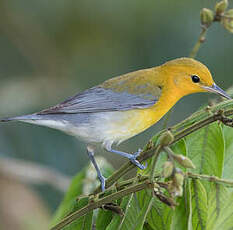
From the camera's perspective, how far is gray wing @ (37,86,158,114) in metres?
3.63

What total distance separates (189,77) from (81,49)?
4.06 metres

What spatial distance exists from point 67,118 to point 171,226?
172 cm

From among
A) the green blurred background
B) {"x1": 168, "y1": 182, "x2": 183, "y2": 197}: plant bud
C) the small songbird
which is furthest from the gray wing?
the green blurred background

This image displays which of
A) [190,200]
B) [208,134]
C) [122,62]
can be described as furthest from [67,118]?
[122,62]

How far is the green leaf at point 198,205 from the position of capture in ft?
6.75

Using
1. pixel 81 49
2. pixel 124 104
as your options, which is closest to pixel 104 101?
pixel 124 104

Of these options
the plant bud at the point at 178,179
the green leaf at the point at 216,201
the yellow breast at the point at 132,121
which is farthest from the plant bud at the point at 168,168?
the yellow breast at the point at 132,121

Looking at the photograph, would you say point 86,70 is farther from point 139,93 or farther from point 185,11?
point 139,93

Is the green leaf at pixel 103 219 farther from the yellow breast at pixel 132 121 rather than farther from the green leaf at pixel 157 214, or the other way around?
the yellow breast at pixel 132 121

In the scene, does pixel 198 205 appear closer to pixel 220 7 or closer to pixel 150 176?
pixel 150 176

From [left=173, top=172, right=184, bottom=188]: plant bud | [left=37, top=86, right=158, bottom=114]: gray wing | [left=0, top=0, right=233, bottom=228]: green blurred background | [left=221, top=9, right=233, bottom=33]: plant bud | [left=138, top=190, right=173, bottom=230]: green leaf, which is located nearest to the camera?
[left=173, top=172, right=184, bottom=188]: plant bud

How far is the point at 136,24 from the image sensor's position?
7008 millimetres

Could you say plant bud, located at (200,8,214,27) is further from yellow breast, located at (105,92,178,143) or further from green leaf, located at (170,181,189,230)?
green leaf, located at (170,181,189,230)

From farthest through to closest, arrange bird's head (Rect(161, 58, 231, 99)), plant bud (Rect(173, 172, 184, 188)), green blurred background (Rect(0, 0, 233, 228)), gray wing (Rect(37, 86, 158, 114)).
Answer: green blurred background (Rect(0, 0, 233, 228)), gray wing (Rect(37, 86, 158, 114)), bird's head (Rect(161, 58, 231, 99)), plant bud (Rect(173, 172, 184, 188))
